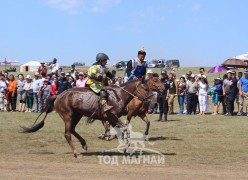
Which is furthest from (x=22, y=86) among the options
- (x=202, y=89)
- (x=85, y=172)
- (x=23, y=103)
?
(x=85, y=172)

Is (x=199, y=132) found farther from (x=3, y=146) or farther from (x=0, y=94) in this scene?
(x=0, y=94)

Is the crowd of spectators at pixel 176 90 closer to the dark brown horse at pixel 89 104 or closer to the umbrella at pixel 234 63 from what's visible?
the dark brown horse at pixel 89 104

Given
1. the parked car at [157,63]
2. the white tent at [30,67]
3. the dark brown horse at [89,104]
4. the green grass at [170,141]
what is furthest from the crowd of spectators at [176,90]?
the white tent at [30,67]

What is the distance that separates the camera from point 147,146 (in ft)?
46.8

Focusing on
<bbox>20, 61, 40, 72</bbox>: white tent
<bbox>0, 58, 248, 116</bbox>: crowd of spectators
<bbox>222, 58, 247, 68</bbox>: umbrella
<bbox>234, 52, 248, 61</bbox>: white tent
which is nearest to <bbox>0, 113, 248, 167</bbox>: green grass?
<bbox>0, 58, 248, 116</bbox>: crowd of spectators

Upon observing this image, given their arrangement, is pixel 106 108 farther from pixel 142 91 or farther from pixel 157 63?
pixel 157 63

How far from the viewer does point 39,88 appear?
Result: 26.5 meters

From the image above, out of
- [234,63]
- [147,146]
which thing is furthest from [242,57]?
[147,146]

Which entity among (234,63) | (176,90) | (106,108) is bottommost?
(106,108)

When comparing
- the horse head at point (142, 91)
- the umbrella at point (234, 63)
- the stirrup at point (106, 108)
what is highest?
the umbrella at point (234, 63)

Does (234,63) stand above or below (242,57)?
below

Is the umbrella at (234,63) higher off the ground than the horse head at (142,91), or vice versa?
the umbrella at (234,63)

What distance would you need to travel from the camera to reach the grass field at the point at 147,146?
388 inches

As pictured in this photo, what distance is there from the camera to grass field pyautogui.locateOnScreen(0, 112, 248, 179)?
987cm
